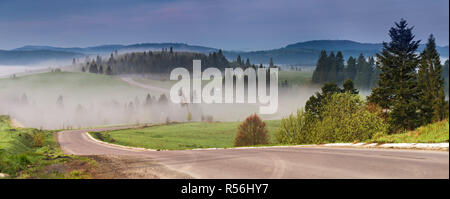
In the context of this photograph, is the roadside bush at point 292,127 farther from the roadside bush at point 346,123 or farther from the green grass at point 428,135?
the green grass at point 428,135

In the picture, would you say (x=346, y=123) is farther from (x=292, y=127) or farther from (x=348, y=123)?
(x=292, y=127)

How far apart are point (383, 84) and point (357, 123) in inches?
969

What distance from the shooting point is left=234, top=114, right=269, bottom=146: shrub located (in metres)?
80.1

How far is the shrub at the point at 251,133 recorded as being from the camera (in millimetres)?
80062

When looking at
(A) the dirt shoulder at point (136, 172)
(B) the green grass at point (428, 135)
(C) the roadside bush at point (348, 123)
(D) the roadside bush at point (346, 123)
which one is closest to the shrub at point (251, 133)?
(D) the roadside bush at point (346, 123)

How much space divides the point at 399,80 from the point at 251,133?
3381cm

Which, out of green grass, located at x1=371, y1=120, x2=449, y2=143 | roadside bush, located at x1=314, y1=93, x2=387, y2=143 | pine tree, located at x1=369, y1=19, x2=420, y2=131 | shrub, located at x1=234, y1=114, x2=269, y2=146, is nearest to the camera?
green grass, located at x1=371, y1=120, x2=449, y2=143

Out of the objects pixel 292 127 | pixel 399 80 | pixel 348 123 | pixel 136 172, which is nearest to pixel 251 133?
pixel 292 127

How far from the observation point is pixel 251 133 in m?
80.6

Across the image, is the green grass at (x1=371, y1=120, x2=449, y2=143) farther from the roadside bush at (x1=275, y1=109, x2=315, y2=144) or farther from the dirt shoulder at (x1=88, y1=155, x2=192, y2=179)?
the roadside bush at (x1=275, y1=109, x2=315, y2=144)

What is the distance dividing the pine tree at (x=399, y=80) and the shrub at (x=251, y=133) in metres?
28.4

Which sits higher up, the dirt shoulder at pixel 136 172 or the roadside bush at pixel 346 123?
the dirt shoulder at pixel 136 172

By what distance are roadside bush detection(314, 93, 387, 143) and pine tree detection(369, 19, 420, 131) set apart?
Result: 874cm

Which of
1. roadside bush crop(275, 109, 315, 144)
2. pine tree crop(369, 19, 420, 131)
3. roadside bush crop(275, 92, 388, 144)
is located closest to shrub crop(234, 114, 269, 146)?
roadside bush crop(275, 109, 315, 144)
